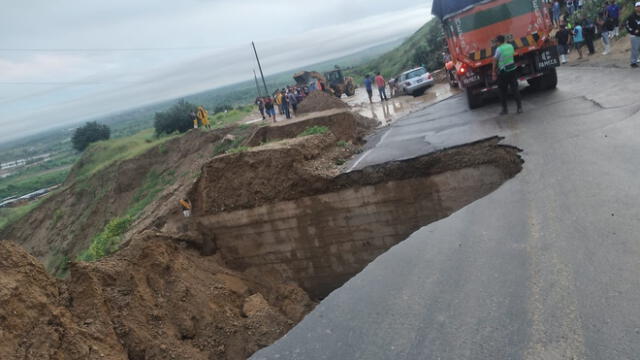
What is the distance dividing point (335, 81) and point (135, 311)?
37.1m

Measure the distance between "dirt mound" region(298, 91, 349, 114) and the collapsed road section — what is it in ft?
34.6

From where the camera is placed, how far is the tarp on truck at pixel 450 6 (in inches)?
517

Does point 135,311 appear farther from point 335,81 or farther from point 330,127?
point 335,81

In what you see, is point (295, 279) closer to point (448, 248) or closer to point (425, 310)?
point (448, 248)

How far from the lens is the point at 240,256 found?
10992 millimetres

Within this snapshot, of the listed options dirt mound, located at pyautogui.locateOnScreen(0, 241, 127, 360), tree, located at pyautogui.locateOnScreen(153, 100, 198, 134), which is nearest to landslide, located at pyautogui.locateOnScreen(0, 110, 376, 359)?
dirt mound, located at pyautogui.locateOnScreen(0, 241, 127, 360)

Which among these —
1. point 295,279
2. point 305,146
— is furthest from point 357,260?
point 305,146

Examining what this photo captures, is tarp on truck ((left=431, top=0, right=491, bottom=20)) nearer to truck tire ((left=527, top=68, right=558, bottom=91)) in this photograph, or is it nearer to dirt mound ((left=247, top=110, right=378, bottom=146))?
truck tire ((left=527, top=68, right=558, bottom=91))

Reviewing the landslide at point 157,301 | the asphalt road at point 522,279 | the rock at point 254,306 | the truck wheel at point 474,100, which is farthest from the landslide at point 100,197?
the asphalt road at point 522,279

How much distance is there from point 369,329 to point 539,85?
11557 millimetres

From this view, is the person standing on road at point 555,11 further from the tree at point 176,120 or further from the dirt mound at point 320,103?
the tree at point 176,120

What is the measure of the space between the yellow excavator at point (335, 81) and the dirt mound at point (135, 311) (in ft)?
97.7

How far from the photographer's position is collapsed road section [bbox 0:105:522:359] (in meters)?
5.42

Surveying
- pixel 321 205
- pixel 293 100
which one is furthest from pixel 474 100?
pixel 293 100
